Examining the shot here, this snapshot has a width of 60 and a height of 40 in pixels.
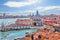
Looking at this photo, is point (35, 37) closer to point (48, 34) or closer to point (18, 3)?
point (48, 34)

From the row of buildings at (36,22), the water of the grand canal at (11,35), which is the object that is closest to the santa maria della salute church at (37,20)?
the row of buildings at (36,22)

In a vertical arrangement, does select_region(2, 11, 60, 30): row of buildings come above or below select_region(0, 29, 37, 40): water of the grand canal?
above

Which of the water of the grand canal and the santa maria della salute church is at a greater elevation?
the santa maria della salute church

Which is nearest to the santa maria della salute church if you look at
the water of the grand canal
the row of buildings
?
the row of buildings

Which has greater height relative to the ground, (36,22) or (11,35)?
(36,22)

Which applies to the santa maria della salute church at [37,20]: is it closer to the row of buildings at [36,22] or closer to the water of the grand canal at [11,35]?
the row of buildings at [36,22]

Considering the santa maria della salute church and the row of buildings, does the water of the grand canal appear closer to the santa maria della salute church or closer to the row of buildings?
the row of buildings

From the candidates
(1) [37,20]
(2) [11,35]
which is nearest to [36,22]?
(1) [37,20]

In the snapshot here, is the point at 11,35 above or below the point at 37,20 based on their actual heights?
below

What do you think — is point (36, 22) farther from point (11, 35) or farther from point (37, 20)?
point (11, 35)

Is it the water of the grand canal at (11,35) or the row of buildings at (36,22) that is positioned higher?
the row of buildings at (36,22)

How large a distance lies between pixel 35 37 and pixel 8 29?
0.42 m

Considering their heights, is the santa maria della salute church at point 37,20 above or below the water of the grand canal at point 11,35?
above

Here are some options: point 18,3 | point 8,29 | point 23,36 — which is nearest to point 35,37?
point 23,36
